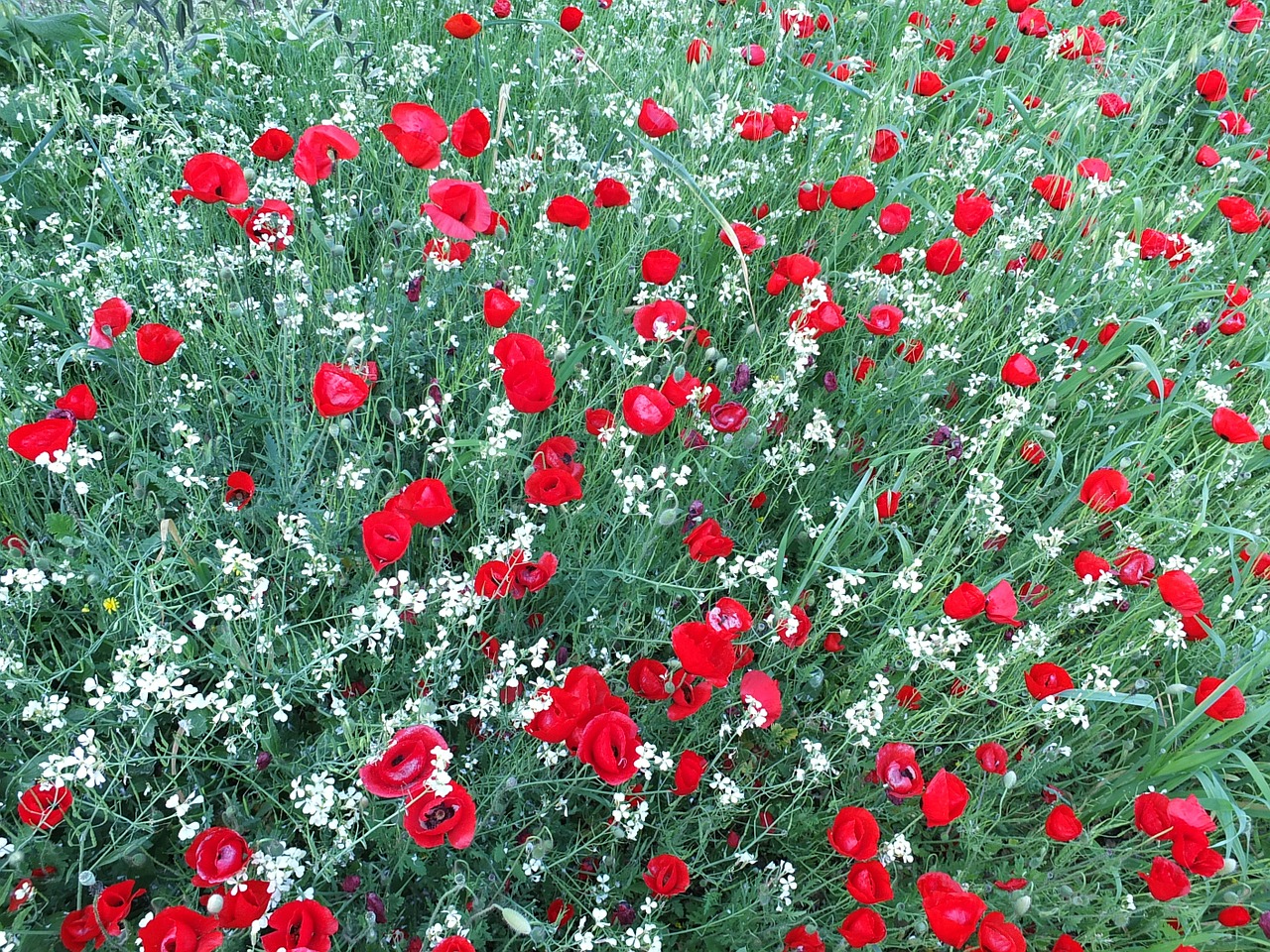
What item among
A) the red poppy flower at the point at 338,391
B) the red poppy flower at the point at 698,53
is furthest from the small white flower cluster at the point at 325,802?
the red poppy flower at the point at 698,53

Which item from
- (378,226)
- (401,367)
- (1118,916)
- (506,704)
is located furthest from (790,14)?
(1118,916)

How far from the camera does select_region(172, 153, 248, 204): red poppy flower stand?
1.99 m

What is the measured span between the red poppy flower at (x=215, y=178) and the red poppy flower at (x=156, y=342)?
33 centimetres

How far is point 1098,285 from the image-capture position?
323 centimetres

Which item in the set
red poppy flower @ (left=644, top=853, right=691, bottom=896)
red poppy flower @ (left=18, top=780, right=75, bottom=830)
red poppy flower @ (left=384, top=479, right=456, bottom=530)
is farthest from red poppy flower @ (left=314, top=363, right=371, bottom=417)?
red poppy flower @ (left=644, top=853, right=691, bottom=896)

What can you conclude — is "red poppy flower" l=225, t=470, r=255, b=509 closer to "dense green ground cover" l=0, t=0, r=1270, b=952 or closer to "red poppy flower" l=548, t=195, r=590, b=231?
"dense green ground cover" l=0, t=0, r=1270, b=952

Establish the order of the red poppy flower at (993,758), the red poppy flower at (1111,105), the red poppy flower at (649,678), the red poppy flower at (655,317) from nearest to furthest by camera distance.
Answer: the red poppy flower at (649,678) < the red poppy flower at (993,758) < the red poppy flower at (655,317) < the red poppy flower at (1111,105)

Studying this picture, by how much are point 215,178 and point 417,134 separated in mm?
477

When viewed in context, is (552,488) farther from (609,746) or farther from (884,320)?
(884,320)

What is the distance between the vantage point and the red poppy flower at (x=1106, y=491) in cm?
227

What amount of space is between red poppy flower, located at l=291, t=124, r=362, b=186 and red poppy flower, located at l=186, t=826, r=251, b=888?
4.69ft

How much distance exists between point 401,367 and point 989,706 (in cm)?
186

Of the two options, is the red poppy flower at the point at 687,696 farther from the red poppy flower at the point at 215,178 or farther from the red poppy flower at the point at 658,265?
the red poppy flower at the point at 215,178

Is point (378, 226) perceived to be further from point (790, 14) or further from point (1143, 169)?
point (1143, 169)
